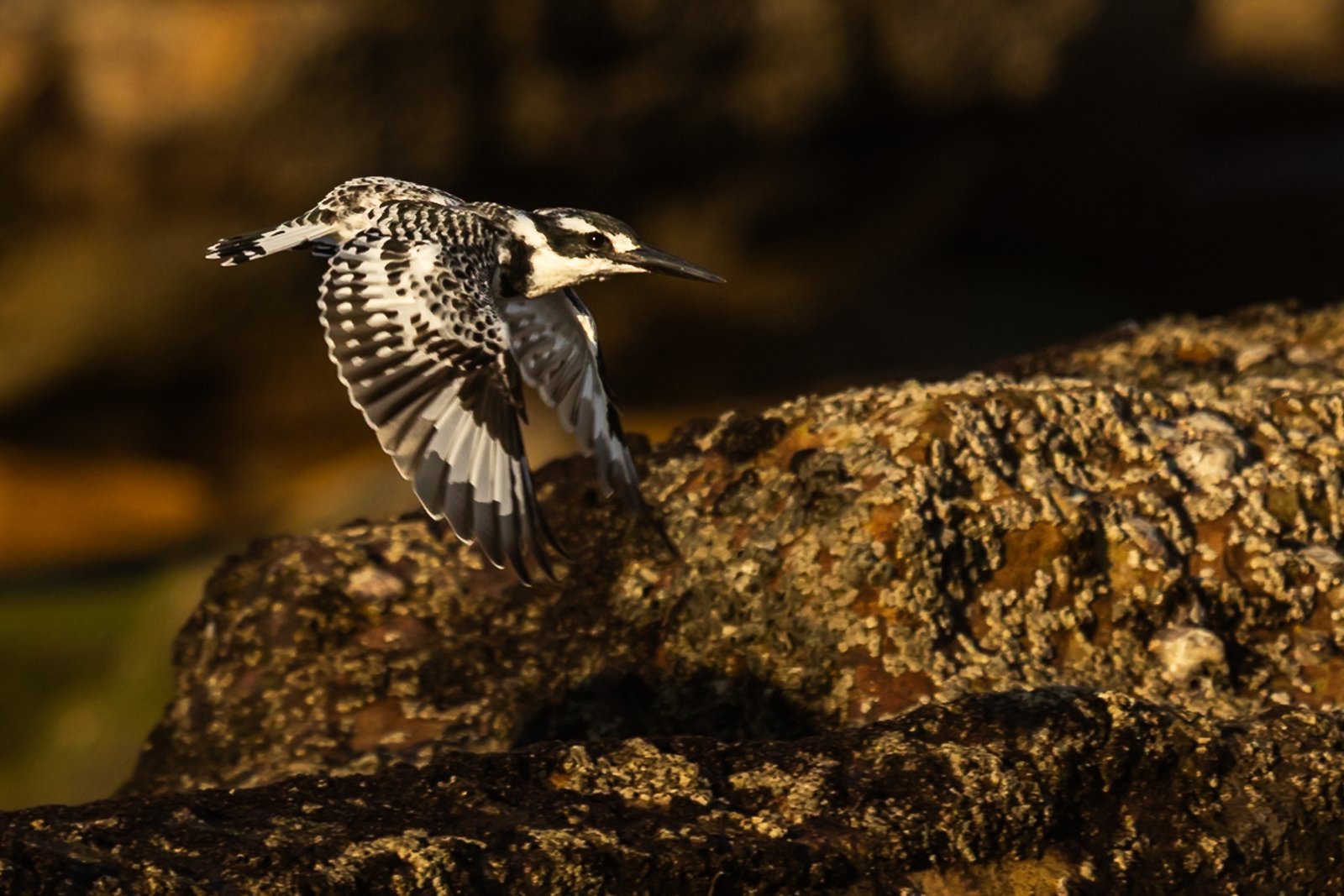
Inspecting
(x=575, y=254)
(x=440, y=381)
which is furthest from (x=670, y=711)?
(x=575, y=254)

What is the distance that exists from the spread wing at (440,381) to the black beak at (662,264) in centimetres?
49

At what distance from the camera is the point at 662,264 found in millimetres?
4465

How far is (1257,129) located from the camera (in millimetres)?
13430

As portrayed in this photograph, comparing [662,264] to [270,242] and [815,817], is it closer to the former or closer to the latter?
[270,242]

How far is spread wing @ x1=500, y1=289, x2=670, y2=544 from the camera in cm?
418

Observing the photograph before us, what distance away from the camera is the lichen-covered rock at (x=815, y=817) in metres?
2.58

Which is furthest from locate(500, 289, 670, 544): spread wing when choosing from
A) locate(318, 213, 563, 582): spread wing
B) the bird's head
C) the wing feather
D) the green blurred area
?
the green blurred area

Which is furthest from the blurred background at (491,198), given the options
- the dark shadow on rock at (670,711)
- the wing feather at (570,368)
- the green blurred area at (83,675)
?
the dark shadow on rock at (670,711)

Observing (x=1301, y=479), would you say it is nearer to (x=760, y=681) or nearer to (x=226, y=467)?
(x=760, y=681)

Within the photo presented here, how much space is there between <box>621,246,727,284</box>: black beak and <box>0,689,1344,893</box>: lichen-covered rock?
5.47 feet

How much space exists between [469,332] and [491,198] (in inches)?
221

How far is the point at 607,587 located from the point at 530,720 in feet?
1.05

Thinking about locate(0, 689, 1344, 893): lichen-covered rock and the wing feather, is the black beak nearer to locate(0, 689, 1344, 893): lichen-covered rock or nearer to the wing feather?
the wing feather

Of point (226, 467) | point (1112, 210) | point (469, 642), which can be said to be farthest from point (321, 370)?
point (469, 642)
